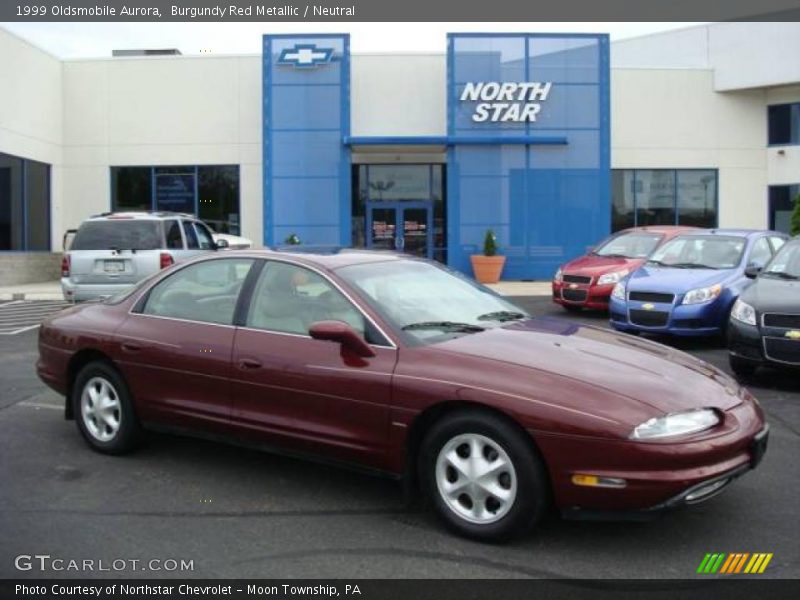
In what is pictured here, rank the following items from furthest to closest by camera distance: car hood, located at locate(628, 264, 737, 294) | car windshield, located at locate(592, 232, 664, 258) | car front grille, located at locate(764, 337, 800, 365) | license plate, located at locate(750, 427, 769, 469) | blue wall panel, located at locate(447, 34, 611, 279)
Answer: blue wall panel, located at locate(447, 34, 611, 279) < car windshield, located at locate(592, 232, 664, 258) < car hood, located at locate(628, 264, 737, 294) < car front grille, located at locate(764, 337, 800, 365) < license plate, located at locate(750, 427, 769, 469)

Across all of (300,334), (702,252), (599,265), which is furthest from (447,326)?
(599,265)

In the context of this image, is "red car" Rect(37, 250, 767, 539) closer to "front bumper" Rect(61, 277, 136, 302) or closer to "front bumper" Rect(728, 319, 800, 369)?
"front bumper" Rect(728, 319, 800, 369)

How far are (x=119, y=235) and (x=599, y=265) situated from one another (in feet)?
26.2

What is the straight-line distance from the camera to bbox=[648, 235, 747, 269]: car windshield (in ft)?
36.6

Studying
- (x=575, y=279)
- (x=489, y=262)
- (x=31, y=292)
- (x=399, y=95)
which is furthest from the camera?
(x=399, y=95)

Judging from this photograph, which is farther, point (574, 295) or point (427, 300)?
point (574, 295)

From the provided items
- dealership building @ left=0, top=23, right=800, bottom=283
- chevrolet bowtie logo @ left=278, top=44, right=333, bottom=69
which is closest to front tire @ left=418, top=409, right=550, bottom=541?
dealership building @ left=0, top=23, right=800, bottom=283

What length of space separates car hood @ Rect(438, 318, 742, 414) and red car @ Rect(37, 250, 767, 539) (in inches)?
0.5

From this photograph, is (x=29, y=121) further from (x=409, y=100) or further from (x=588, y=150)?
(x=588, y=150)

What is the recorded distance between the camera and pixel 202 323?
5.16m

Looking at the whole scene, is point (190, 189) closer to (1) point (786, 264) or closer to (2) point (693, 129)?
(2) point (693, 129)

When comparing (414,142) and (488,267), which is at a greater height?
(414,142)

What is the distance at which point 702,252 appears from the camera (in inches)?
454
